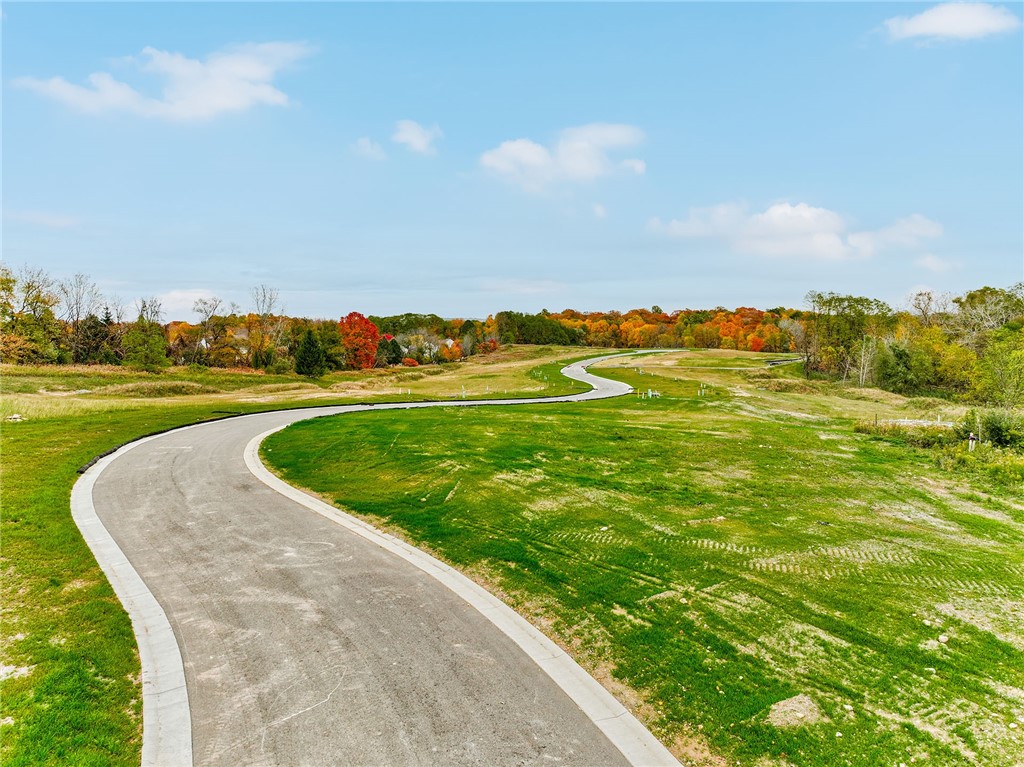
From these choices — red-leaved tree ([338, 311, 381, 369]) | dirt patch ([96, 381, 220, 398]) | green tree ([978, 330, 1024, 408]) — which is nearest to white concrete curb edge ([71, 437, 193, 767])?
dirt patch ([96, 381, 220, 398])

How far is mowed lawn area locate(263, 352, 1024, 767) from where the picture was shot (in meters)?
6.42

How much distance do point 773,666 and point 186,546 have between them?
1173cm

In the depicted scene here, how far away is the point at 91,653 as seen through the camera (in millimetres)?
7434

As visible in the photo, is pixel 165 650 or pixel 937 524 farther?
pixel 937 524

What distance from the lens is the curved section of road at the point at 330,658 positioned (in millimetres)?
5988

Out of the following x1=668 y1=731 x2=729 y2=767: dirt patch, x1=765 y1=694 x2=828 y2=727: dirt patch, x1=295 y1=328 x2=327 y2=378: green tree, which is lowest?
x1=668 y1=731 x2=729 y2=767: dirt patch

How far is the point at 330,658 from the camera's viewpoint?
7.54 metres

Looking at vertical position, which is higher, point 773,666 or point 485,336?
A: point 485,336

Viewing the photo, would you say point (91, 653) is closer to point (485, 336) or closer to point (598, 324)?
point (485, 336)

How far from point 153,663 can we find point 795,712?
28.3 feet

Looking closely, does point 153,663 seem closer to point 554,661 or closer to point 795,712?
point 554,661

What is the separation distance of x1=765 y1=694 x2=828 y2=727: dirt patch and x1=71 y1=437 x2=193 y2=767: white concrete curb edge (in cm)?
674

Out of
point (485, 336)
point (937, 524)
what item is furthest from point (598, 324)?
Result: point (937, 524)

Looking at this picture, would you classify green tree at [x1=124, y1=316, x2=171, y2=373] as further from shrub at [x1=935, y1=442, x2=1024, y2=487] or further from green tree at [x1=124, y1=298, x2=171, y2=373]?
shrub at [x1=935, y1=442, x2=1024, y2=487]
